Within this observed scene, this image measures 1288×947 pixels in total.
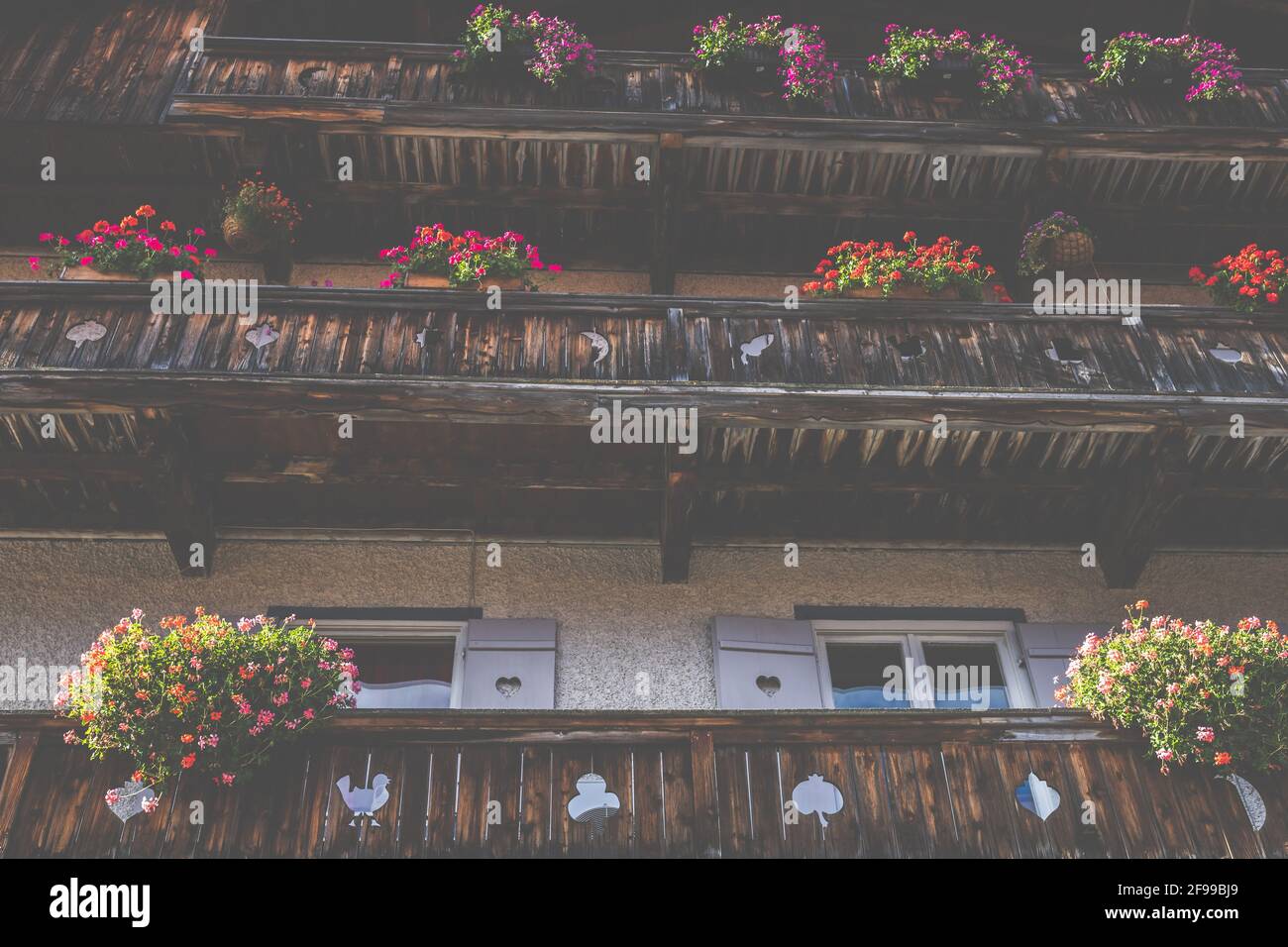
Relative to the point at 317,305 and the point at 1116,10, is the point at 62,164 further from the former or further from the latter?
the point at 1116,10

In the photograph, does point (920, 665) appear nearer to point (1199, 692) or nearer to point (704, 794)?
point (1199, 692)

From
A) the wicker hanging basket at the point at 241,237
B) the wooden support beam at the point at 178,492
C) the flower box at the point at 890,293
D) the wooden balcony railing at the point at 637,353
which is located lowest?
the wooden support beam at the point at 178,492

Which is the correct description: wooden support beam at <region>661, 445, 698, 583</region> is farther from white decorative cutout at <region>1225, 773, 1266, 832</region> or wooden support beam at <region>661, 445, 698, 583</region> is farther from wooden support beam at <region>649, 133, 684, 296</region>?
white decorative cutout at <region>1225, 773, 1266, 832</region>

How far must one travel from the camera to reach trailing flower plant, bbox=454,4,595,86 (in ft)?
32.1

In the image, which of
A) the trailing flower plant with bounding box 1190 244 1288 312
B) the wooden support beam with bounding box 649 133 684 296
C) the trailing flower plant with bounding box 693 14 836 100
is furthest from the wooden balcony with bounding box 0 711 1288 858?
the trailing flower plant with bounding box 693 14 836 100

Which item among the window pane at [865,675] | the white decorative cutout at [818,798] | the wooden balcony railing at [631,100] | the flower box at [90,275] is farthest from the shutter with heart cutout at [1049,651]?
the flower box at [90,275]

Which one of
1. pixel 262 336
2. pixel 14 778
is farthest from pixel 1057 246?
pixel 14 778

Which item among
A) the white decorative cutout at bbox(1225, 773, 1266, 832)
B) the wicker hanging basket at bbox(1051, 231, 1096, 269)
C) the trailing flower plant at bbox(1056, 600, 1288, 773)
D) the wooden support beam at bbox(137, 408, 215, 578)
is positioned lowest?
the white decorative cutout at bbox(1225, 773, 1266, 832)

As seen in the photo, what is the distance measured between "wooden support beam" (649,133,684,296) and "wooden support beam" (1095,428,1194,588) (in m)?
3.64

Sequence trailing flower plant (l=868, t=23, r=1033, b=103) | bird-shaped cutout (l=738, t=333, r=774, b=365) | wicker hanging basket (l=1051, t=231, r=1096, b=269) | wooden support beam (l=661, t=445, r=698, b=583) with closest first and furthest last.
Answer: wooden support beam (l=661, t=445, r=698, b=583) < bird-shaped cutout (l=738, t=333, r=774, b=365) < wicker hanging basket (l=1051, t=231, r=1096, b=269) < trailing flower plant (l=868, t=23, r=1033, b=103)

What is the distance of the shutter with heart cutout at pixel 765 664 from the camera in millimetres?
7766

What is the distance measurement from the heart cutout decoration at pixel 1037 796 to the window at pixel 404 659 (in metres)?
3.41

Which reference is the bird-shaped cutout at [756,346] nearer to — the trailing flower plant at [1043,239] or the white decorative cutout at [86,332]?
the trailing flower plant at [1043,239]

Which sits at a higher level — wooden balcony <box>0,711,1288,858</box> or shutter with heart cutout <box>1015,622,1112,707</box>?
shutter with heart cutout <box>1015,622,1112,707</box>
